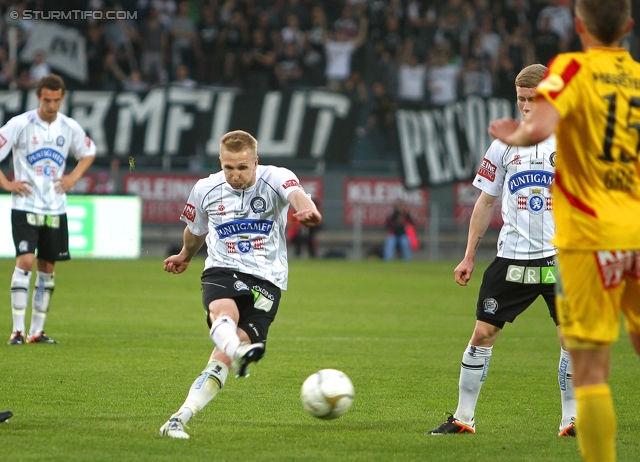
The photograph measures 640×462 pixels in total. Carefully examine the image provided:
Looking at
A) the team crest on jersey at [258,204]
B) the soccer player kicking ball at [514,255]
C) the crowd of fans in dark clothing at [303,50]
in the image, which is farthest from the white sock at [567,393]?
the crowd of fans in dark clothing at [303,50]

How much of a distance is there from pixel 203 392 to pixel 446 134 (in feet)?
66.1

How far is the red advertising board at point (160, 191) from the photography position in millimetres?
24297

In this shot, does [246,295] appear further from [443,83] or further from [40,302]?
[443,83]

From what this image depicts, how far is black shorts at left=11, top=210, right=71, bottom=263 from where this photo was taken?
9.81 m

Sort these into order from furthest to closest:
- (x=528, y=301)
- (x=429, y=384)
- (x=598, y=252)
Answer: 1. (x=429, y=384)
2. (x=528, y=301)
3. (x=598, y=252)

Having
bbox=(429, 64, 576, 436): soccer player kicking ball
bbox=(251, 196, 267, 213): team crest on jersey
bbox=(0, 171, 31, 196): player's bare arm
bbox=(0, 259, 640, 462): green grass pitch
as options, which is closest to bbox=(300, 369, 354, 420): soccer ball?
bbox=(0, 259, 640, 462): green grass pitch

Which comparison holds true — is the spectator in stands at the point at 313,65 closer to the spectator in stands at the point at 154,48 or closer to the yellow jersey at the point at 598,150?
the spectator in stands at the point at 154,48

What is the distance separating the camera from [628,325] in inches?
161

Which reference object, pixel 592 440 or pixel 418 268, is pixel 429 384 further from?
pixel 418 268

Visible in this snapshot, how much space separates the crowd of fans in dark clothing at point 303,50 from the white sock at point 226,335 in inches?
773

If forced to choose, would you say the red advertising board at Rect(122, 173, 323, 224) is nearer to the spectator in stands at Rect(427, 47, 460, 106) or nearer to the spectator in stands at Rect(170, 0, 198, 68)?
the spectator in stands at Rect(170, 0, 198, 68)

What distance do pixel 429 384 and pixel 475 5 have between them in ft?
70.2

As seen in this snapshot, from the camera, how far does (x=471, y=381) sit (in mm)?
5828

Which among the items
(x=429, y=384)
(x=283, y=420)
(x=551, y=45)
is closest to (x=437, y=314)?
(x=429, y=384)
